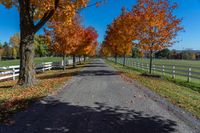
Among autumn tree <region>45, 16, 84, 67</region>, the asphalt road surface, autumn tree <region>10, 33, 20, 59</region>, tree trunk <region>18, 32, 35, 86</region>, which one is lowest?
the asphalt road surface

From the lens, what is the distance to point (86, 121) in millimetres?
5738

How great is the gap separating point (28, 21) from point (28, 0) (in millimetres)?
1059

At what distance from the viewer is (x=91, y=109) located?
6.96 m

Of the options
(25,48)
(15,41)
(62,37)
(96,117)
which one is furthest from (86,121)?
(15,41)

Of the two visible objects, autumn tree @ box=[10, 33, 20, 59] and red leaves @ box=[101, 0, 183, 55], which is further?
autumn tree @ box=[10, 33, 20, 59]

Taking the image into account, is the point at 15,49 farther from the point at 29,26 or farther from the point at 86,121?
the point at 86,121

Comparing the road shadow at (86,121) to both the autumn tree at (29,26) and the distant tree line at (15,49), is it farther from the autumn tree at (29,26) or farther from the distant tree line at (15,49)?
the distant tree line at (15,49)

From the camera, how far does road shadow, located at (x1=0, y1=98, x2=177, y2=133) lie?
5.11 m

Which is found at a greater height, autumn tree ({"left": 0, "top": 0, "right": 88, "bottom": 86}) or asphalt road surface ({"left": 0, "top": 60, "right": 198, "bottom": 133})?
autumn tree ({"left": 0, "top": 0, "right": 88, "bottom": 86})


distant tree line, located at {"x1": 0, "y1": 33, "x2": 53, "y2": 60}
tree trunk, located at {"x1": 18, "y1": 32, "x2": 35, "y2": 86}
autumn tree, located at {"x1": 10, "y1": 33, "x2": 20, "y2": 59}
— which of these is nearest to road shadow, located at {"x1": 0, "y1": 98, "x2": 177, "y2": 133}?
tree trunk, located at {"x1": 18, "y1": 32, "x2": 35, "y2": 86}

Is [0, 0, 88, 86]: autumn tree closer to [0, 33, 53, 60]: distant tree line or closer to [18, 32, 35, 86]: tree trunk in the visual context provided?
[18, 32, 35, 86]: tree trunk

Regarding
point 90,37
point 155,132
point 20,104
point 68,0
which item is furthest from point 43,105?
point 90,37

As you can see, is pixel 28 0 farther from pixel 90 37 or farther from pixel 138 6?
pixel 90 37

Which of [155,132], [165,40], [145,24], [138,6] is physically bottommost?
[155,132]
